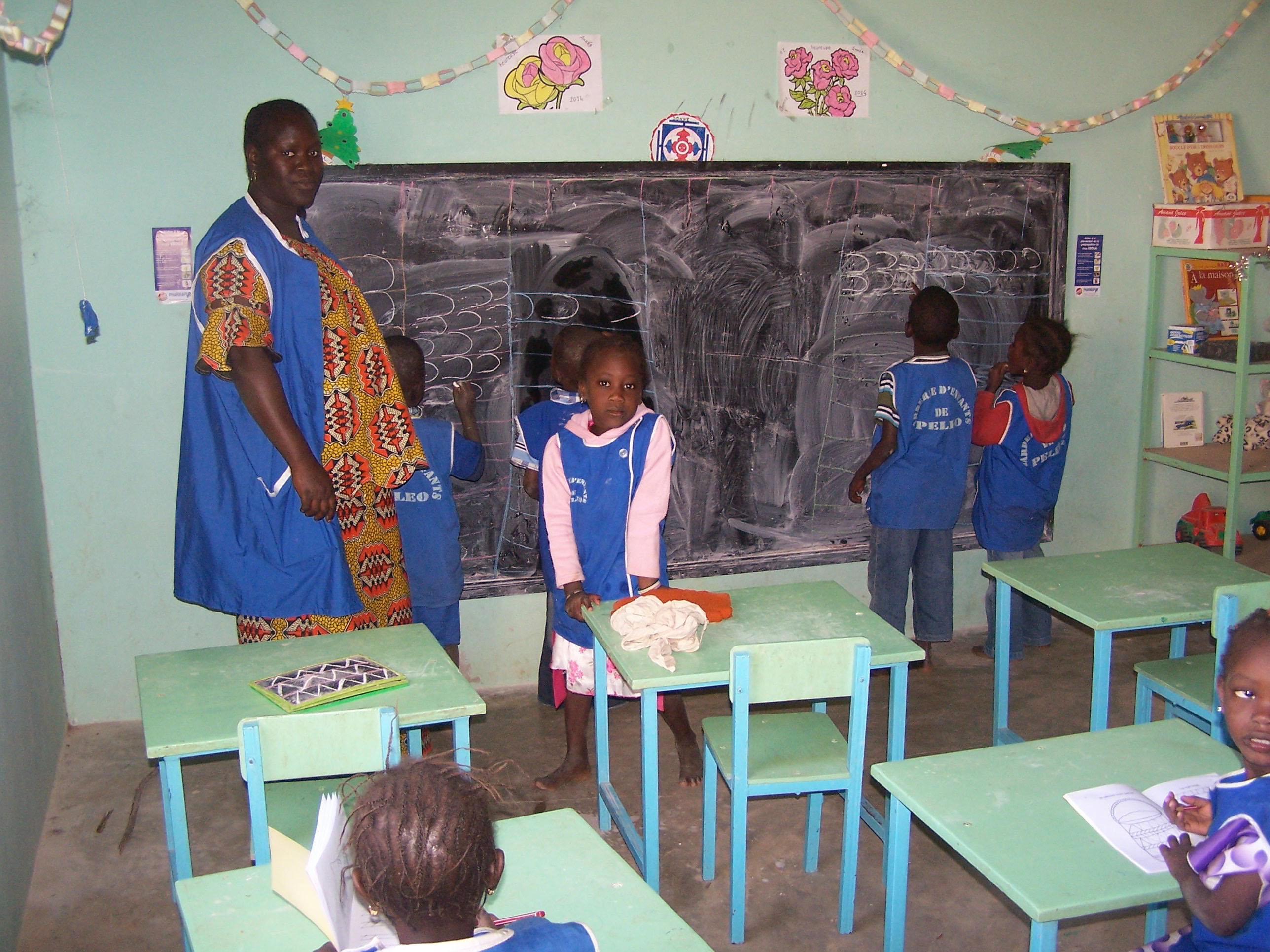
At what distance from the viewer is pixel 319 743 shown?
6.43ft

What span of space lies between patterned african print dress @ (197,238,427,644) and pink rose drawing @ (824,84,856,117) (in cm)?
200

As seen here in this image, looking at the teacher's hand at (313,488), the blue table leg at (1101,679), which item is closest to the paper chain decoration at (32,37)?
the teacher's hand at (313,488)

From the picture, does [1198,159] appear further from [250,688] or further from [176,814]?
[176,814]

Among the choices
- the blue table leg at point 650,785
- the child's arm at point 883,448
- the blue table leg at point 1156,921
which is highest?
the child's arm at point 883,448

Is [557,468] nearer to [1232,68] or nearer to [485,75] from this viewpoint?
[485,75]

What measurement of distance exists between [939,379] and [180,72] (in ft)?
8.75

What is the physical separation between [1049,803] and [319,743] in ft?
4.14

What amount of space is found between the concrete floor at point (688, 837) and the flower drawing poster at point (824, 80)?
6.96 ft

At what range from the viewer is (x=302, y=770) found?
1.97 metres

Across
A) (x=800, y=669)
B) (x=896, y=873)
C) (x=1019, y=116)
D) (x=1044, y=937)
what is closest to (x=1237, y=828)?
(x=1044, y=937)

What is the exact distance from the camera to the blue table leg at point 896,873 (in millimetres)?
2055

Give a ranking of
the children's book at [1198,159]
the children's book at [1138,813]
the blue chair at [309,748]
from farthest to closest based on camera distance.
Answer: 1. the children's book at [1198,159]
2. the blue chair at [309,748]
3. the children's book at [1138,813]

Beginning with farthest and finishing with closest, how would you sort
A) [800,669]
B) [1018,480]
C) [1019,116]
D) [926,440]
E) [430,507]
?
[1019,116] → [1018,480] → [926,440] → [430,507] → [800,669]

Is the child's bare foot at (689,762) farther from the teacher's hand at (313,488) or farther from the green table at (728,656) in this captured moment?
the teacher's hand at (313,488)
